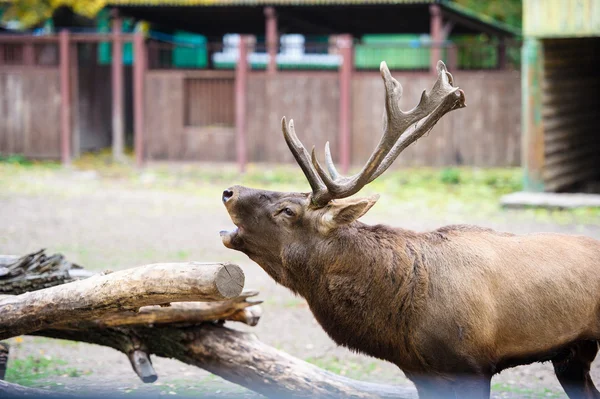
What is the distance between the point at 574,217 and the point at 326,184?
984 cm

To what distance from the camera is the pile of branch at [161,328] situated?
487 centimetres

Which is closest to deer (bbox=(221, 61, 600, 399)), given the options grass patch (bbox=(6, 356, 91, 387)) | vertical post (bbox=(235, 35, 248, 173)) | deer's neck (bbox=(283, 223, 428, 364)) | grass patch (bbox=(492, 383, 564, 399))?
deer's neck (bbox=(283, 223, 428, 364))

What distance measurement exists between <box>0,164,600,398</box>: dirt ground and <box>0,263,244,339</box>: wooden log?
1040mm

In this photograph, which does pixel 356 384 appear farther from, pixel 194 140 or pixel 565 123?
pixel 194 140

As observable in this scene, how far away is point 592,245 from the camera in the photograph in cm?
541

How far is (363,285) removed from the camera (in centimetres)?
498

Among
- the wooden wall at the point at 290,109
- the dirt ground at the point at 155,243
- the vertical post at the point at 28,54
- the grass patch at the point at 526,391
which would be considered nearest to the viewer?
the grass patch at the point at 526,391

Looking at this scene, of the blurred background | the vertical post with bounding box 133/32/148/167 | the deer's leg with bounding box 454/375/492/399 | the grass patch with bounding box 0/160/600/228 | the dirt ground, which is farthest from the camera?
the vertical post with bounding box 133/32/148/167

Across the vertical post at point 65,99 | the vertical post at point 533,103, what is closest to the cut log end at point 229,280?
the vertical post at point 533,103

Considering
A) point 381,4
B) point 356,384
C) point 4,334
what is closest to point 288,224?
point 356,384

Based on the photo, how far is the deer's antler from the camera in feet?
16.6

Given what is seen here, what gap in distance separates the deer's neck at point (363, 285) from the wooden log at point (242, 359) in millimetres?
716

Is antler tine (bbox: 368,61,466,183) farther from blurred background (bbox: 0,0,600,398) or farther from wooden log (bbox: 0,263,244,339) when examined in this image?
blurred background (bbox: 0,0,600,398)

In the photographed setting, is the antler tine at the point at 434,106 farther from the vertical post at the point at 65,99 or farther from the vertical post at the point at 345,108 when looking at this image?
the vertical post at the point at 65,99
